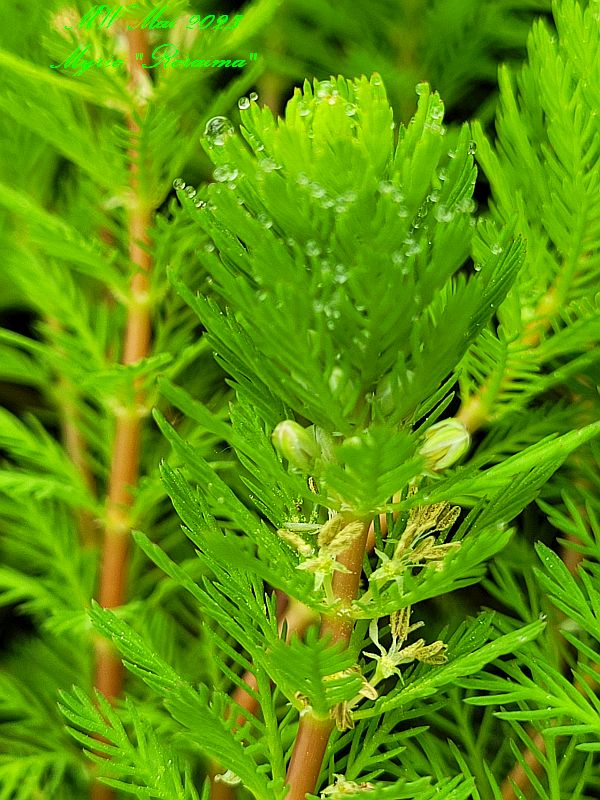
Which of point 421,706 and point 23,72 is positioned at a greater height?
point 23,72

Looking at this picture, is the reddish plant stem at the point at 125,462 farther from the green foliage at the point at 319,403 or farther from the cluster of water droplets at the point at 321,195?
the cluster of water droplets at the point at 321,195

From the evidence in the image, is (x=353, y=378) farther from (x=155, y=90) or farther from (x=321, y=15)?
(x=321, y=15)

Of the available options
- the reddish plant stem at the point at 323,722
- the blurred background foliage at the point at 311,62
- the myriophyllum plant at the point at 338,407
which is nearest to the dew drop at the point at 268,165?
the myriophyllum plant at the point at 338,407

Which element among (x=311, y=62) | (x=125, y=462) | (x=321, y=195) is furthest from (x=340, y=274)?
(x=311, y=62)

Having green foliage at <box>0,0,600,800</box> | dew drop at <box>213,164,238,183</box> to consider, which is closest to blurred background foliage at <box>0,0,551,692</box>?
green foliage at <box>0,0,600,800</box>

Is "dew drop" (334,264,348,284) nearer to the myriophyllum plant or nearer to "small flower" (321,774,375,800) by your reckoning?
the myriophyllum plant

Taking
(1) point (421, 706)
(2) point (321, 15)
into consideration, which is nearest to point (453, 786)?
(1) point (421, 706)
